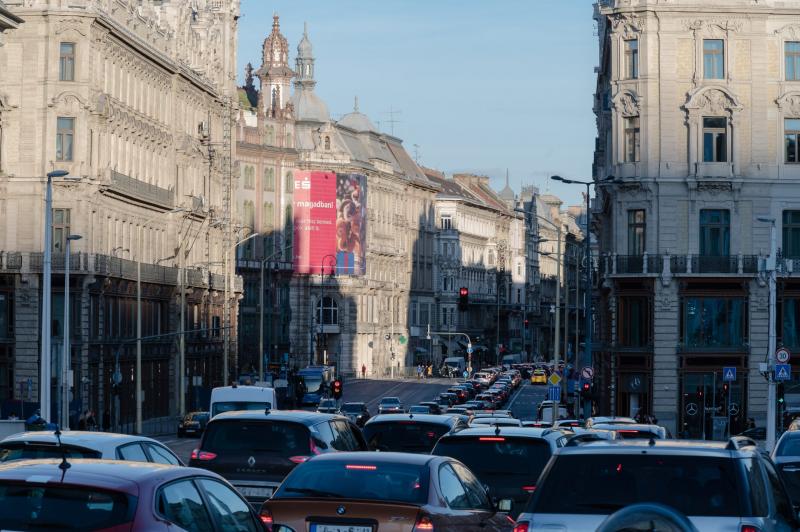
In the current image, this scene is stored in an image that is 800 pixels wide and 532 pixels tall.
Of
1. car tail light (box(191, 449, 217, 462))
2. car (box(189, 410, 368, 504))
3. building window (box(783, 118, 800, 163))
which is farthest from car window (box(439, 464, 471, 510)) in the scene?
building window (box(783, 118, 800, 163))

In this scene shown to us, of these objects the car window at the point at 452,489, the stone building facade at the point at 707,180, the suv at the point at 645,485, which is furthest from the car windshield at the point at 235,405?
the suv at the point at 645,485

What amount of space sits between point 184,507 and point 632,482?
333 centimetres

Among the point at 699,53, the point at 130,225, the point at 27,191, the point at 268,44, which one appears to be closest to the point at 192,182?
the point at 130,225

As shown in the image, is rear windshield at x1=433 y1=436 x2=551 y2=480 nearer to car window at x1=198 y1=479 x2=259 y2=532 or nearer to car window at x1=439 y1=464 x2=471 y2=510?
car window at x1=439 y1=464 x2=471 y2=510

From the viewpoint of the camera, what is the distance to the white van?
4866 centimetres

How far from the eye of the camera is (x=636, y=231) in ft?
230

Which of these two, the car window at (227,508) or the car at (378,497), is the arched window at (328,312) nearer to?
the car at (378,497)

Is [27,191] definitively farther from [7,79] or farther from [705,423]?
[705,423]

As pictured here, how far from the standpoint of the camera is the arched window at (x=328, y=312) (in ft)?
461

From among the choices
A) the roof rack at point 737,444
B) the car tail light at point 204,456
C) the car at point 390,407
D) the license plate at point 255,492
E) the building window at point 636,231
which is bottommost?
the car at point 390,407

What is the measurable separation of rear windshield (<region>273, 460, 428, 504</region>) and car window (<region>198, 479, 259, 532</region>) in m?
2.49

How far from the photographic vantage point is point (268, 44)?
15500 cm

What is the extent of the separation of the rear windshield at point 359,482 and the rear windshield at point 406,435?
907 cm

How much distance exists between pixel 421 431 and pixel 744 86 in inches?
1804
